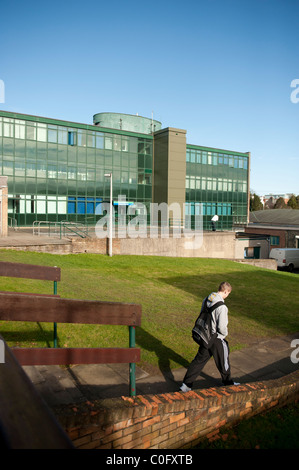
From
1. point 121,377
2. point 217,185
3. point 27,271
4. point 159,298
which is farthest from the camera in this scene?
point 217,185

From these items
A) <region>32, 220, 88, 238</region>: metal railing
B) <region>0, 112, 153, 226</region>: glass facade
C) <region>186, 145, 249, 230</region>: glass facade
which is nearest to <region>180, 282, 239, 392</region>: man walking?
<region>32, 220, 88, 238</region>: metal railing

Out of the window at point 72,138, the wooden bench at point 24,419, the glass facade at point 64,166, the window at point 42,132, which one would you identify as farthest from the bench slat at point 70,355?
the window at point 72,138

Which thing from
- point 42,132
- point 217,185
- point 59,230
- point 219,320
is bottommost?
point 219,320

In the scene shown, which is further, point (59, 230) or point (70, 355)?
point (59, 230)

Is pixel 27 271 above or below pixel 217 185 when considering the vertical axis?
below

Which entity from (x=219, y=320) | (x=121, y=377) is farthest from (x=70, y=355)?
(x=219, y=320)

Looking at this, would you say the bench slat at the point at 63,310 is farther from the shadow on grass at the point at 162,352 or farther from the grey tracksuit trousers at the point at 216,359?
the shadow on grass at the point at 162,352

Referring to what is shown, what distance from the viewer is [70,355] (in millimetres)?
3420

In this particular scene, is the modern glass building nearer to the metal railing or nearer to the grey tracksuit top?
the metal railing

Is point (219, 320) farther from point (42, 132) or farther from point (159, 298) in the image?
point (42, 132)

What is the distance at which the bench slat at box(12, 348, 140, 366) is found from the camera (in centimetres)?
325

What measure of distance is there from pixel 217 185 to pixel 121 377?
43898mm

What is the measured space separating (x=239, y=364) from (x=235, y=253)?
2517cm

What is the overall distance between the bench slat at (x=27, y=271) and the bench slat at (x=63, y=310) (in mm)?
2214
